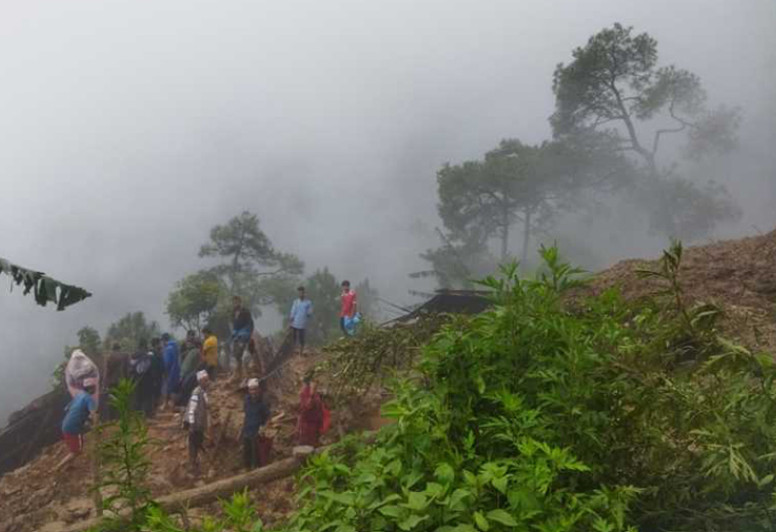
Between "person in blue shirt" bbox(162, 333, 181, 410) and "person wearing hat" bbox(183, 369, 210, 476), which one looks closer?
"person wearing hat" bbox(183, 369, 210, 476)

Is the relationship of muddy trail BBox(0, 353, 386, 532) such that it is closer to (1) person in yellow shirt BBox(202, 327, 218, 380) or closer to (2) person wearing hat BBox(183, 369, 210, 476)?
(2) person wearing hat BBox(183, 369, 210, 476)

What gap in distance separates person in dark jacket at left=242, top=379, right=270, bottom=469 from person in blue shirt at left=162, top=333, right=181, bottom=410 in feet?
12.3

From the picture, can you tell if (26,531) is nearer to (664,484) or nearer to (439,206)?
(664,484)

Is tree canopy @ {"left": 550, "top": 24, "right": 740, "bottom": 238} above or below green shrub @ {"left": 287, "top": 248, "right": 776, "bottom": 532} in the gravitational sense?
above

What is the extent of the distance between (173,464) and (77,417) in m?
2.46

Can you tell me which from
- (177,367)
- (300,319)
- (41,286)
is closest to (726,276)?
(300,319)

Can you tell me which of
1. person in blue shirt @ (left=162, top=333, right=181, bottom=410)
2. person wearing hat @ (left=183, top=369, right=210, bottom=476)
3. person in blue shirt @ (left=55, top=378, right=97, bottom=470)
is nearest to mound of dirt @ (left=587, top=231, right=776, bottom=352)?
person wearing hat @ (left=183, top=369, right=210, bottom=476)

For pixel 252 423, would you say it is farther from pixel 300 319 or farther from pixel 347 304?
pixel 300 319

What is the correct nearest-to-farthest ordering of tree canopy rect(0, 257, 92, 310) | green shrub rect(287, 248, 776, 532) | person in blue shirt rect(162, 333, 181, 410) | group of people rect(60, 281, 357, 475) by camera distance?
green shrub rect(287, 248, 776, 532)
tree canopy rect(0, 257, 92, 310)
group of people rect(60, 281, 357, 475)
person in blue shirt rect(162, 333, 181, 410)

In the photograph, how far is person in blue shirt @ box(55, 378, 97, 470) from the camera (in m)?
13.0

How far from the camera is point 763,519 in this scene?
6.73 feet

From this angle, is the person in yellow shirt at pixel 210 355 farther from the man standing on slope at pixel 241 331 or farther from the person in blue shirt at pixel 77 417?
the person in blue shirt at pixel 77 417

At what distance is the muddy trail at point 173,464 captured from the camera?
11.3 m

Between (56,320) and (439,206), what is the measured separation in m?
96.9
